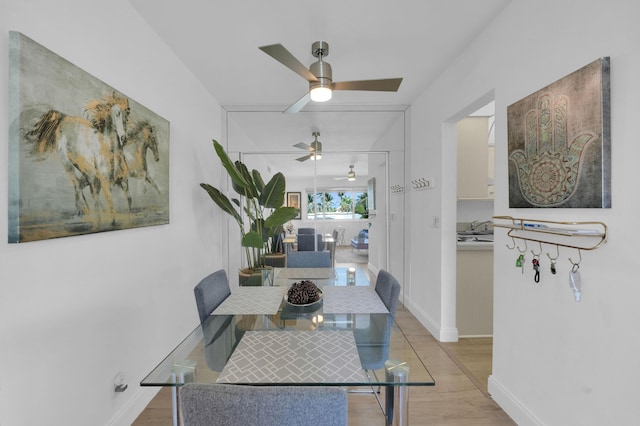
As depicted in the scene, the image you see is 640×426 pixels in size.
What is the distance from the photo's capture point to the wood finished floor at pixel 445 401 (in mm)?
1805

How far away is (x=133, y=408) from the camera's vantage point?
71.3 inches

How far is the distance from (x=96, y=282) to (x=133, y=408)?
2.80ft

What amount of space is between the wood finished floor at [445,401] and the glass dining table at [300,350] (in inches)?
25.0

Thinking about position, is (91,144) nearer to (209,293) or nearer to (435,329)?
(209,293)

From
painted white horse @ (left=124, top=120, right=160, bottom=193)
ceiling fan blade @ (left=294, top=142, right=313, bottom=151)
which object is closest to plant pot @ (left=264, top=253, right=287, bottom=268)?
ceiling fan blade @ (left=294, top=142, right=313, bottom=151)

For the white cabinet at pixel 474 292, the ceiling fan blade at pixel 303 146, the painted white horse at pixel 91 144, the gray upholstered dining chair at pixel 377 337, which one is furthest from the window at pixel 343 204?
the painted white horse at pixel 91 144

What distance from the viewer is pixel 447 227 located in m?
2.78

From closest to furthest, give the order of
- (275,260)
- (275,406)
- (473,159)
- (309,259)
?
1. (275,406)
2. (309,259)
3. (473,159)
4. (275,260)

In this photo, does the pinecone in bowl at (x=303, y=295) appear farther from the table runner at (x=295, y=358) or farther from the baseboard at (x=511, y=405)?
the baseboard at (x=511, y=405)

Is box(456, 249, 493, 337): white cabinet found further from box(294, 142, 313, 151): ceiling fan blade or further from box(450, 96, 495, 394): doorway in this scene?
box(294, 142, 313, 151): ceiling fan blade

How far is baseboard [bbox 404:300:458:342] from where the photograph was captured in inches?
111

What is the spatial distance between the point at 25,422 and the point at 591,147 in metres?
2.47

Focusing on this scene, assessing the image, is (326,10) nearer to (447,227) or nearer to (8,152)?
(8,152)

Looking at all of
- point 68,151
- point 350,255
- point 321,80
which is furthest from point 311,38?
point 350,255
